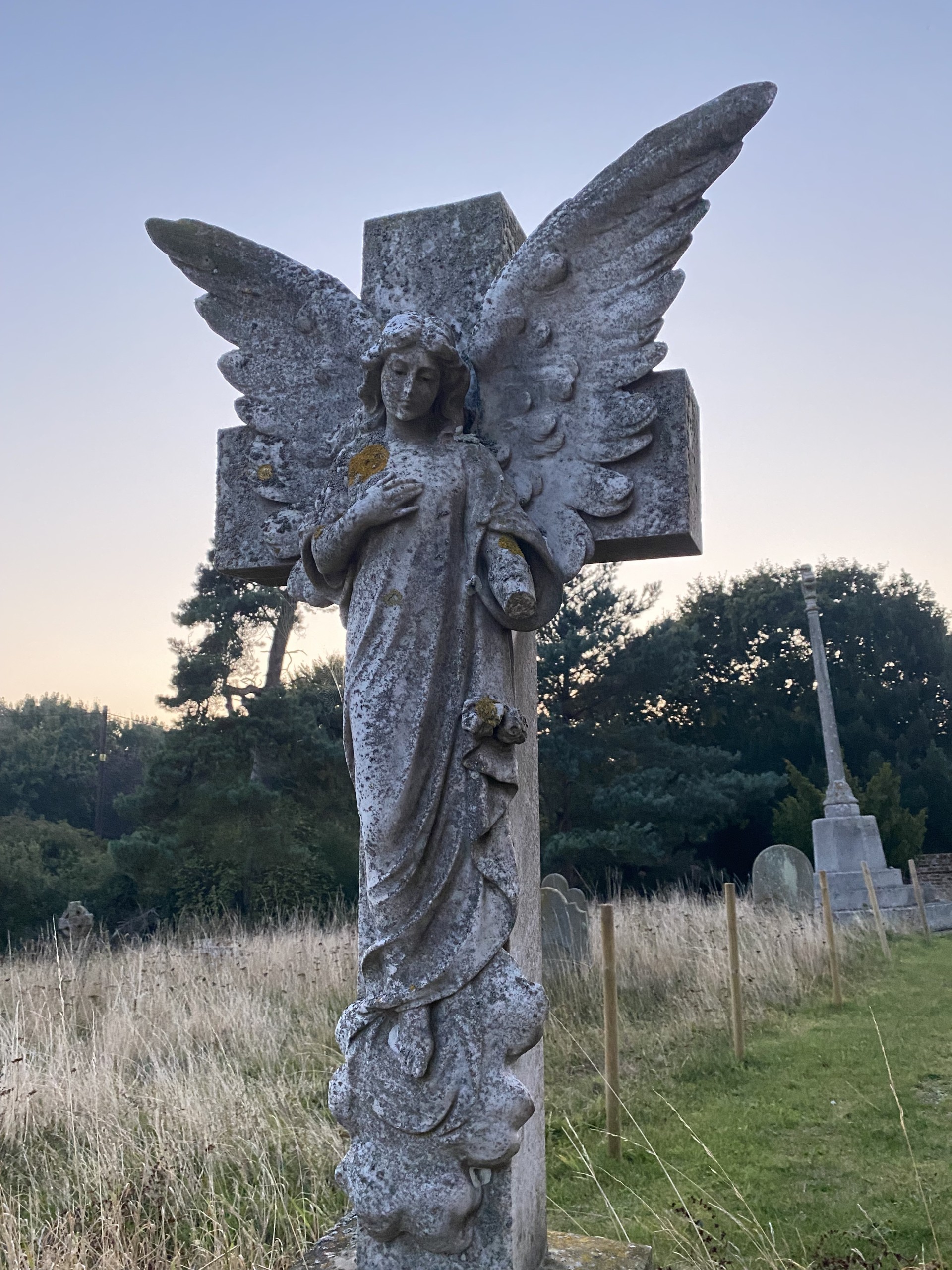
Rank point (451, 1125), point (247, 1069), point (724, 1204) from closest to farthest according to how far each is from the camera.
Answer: point (451, 1125) < point (724, 1204) < point (247, 1069)

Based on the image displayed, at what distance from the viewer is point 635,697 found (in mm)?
22016

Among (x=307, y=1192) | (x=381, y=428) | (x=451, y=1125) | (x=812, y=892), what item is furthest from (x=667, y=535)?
(x=812, y=892)

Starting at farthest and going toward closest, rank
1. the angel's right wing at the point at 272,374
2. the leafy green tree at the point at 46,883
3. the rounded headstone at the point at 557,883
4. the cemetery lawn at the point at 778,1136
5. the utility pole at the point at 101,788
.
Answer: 1. the utility pole at the point at 101,788
2. the leafy green tree at the point at 46,883
3. the rounded headstone at the point at 557,883
4. the cemetery lawn at the point at 778,1136
5. the angel's right wing at the point at 272,374

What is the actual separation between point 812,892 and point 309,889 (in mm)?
7730

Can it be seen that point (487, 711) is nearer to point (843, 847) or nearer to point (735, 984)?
point (735, 984)

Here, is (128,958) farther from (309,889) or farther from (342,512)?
(309,889)

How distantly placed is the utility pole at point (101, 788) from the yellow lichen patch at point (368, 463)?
21923 millimetres

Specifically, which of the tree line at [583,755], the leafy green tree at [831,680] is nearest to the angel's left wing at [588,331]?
the tree line at [583,755]

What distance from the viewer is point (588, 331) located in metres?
2.62

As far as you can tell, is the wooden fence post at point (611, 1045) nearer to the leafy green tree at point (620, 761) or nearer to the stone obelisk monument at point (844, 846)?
the stone obelisk monument at point (844, 846)

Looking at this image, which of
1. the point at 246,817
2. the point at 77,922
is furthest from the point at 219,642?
the point at 77,922

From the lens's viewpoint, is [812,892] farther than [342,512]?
Yes

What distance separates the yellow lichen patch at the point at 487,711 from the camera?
229cm

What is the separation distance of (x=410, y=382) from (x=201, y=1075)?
3.93 meters
